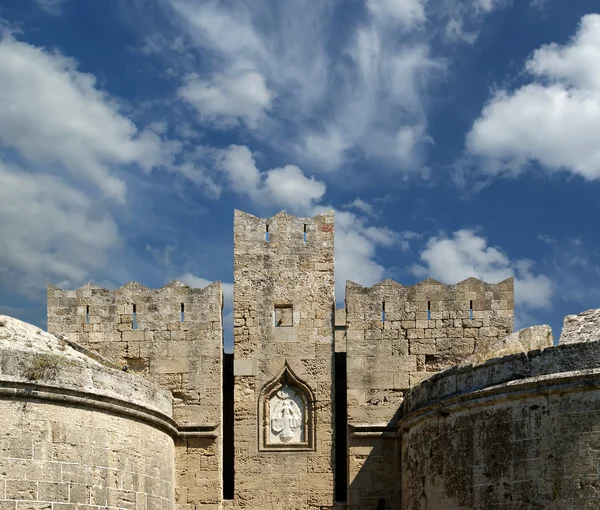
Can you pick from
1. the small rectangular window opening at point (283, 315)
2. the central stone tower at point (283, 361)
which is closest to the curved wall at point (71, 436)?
the central stone tower at point (283, 361)

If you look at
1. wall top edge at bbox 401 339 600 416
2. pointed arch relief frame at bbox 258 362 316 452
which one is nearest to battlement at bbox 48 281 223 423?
pointed arch relief frame at bbox 258 362 316 452

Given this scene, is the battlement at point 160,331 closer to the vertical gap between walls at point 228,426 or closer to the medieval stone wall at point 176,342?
the medieval stone wall at point 176,342

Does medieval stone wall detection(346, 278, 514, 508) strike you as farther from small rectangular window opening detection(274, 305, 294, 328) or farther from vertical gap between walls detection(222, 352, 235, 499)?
vertical gap between walls detection(222, 352, 235, 499)

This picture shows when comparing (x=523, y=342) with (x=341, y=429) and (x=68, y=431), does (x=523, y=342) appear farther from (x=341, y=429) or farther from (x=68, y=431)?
(x=68, y=431)

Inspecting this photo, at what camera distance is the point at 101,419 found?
12.5 m

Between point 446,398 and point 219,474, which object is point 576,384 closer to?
point 446,398

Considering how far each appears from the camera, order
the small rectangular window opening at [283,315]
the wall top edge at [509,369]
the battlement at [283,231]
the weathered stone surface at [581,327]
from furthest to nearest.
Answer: the battlement at [283,231] < the small rectangular window opening at [283,315] < the weathered stone surface at [581,327] < the wall top edge at [509,369]

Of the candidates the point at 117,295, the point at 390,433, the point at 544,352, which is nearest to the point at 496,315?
the point at 390,433

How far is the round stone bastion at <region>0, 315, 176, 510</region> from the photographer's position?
37.8ft

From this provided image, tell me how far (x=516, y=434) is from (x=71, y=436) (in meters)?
5.21

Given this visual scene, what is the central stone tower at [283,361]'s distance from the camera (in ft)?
48.6

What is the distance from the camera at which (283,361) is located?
603 inches

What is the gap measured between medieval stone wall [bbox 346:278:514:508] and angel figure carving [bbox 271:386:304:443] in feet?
2.61

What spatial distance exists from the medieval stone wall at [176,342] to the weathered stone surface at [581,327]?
507cm
